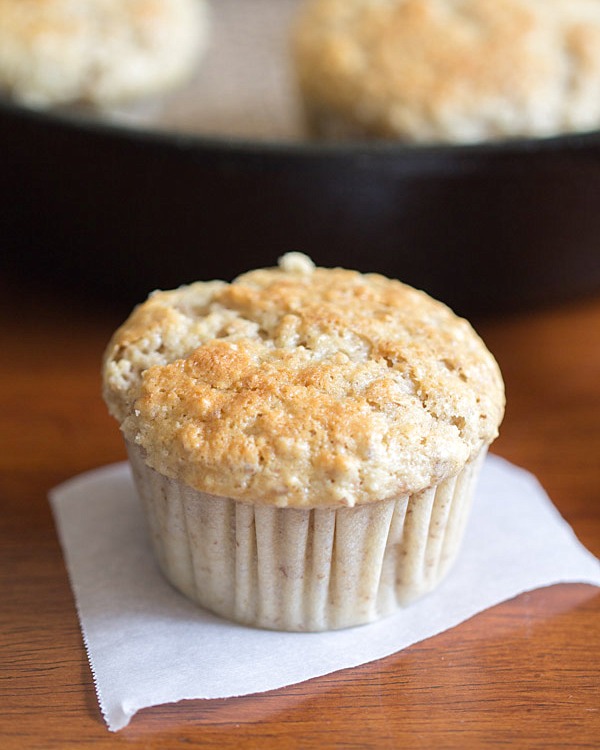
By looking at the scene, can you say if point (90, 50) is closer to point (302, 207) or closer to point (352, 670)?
point (302, 207)

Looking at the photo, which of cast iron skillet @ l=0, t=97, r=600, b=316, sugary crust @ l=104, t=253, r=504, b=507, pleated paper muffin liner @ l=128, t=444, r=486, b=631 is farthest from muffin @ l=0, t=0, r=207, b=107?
pleated paper muffin liner @ l=128, t=444, r=486, b=631

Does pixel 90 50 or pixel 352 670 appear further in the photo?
pixel 90 50

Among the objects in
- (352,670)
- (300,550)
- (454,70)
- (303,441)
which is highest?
(454,70)

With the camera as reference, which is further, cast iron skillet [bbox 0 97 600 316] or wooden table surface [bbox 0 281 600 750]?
cast iron skillet [bbox 0 97 600 316]

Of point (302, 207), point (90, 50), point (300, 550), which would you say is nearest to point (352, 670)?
point (300, 550)

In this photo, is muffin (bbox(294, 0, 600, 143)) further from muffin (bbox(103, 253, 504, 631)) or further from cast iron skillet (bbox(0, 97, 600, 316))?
muffin (bbox(103, 253, 504, 631))

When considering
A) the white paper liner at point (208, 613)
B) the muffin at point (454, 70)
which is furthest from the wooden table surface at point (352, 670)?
the muffin at point (454, 70)
